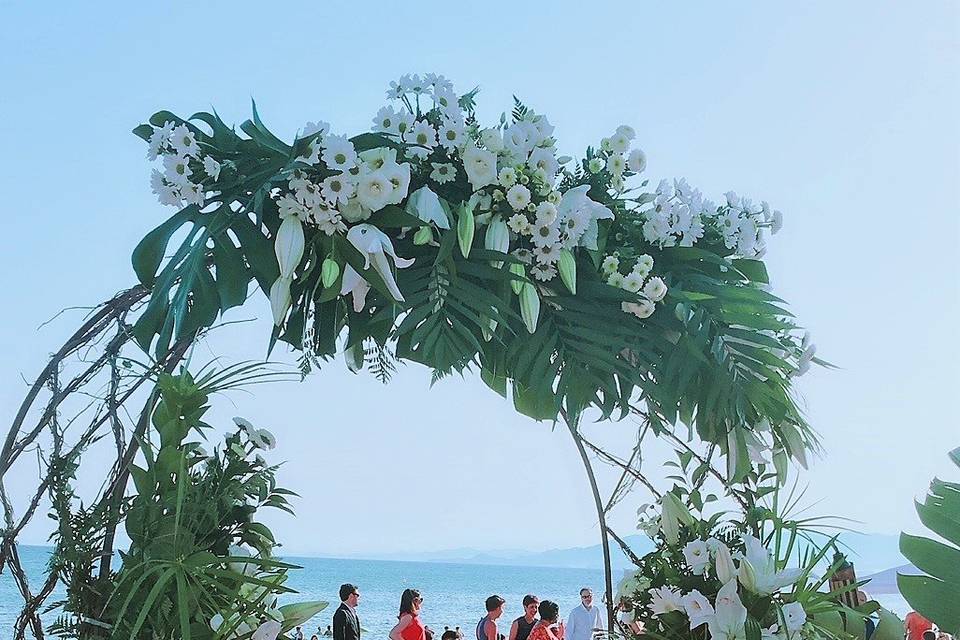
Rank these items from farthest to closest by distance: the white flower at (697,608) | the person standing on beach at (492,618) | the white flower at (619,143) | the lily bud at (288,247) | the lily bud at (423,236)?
1. the person standing on beach at (492,618)
2. the white flower at (619,143)
3. the white flower at (697,608)
4. the lily bud at (423,236)
5. the lily bud at (288,247)

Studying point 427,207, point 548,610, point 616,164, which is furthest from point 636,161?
point 548,610

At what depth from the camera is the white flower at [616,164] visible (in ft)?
7.19

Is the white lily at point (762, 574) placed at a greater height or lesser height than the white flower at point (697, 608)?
greater

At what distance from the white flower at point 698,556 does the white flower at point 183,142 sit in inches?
51.3

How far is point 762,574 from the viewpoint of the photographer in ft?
6.72

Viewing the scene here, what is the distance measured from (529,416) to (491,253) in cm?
68

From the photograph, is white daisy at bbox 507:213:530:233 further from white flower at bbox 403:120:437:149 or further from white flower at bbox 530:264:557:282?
white flower at bbox 403:120:437:149

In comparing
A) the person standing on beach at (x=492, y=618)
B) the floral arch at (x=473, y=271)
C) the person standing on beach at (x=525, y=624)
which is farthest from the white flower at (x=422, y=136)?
the person standing on beach at (x=492, y=618)

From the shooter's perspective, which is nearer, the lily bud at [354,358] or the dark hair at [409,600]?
the lily bud at [354,358]

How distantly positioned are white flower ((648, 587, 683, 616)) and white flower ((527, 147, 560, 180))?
3.06 ft

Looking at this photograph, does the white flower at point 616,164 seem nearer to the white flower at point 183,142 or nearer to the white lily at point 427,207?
the white lily at point 427,207

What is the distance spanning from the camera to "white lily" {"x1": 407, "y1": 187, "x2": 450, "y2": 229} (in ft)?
6.18

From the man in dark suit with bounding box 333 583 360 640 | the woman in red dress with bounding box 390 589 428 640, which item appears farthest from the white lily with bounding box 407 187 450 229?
the woman in red dress with bounding box 390 589 428 640

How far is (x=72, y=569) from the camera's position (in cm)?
180
